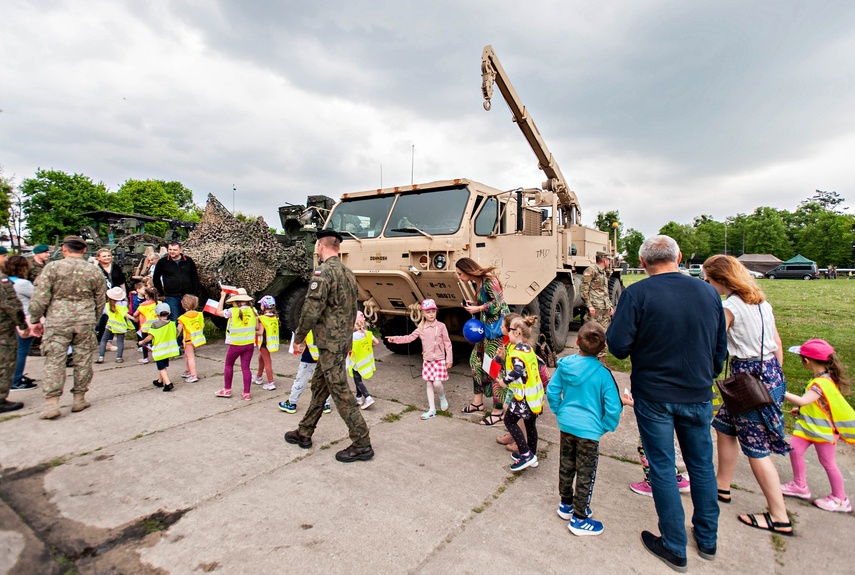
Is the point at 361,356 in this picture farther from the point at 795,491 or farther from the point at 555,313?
the point at 555,313

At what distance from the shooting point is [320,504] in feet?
9.25

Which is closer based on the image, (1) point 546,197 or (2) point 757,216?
(1) point 546,197

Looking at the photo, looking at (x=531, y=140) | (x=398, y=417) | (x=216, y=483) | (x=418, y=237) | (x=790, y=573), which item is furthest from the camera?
(x=531, y=140)

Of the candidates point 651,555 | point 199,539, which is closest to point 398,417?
point 199,539

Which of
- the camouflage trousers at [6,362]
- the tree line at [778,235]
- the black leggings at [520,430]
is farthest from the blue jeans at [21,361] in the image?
the tree line at [778,235]

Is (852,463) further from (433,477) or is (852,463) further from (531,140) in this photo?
(531,140)

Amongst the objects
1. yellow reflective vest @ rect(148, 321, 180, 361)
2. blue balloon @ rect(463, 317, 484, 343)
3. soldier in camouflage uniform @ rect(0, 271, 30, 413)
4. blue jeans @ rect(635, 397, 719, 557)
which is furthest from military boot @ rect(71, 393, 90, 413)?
blue jeans @ rect(635, 397, 719, 557)

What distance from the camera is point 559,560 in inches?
90.8

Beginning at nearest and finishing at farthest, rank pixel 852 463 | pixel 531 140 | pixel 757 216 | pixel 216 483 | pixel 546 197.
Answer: pixel 216 483 < pixel 852 463 < pixel 546 197 < pixel 531 140 < pixel 757 216

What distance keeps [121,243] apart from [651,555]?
1115cm

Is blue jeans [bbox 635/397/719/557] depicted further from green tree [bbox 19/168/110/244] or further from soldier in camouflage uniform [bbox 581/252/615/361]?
green tree [bbox 19/168/110/244]

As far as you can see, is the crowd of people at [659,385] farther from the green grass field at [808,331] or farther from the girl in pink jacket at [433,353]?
the green grass field at [808,331]

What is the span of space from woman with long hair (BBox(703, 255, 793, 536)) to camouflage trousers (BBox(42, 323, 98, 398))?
5322 mm

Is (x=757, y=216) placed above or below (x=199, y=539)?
above
